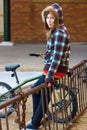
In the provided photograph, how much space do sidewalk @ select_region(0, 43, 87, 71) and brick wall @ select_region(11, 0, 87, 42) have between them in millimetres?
571

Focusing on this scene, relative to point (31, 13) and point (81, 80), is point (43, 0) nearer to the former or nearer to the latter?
point (31, 13)

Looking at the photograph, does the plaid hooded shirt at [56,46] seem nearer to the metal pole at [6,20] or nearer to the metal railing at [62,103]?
the metal railing at [62,103]

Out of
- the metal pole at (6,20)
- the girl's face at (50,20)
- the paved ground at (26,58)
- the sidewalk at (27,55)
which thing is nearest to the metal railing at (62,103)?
the girl's face at (50,20)

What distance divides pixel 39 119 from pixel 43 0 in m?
12.5

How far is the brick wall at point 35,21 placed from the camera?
18469mm

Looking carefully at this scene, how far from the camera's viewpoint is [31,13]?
18562 millimetres

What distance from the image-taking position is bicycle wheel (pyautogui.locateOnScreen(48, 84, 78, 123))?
Result: 6.28m

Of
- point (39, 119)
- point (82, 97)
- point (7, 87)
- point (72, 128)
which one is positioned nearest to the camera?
point (39, 119)

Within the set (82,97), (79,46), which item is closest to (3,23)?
(79,46)

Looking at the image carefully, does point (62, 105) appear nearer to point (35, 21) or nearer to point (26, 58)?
point (26, 58)

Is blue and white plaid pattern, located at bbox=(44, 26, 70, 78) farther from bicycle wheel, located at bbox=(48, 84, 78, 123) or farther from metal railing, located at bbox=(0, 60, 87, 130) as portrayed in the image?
bicycle wheel, located at bbox=(48, 84, 78, 123)

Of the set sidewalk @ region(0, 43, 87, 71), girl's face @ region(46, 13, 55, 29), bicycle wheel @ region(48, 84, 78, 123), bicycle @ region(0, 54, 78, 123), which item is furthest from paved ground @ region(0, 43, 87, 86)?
girl's face @ region(46, 13, 55, 29)

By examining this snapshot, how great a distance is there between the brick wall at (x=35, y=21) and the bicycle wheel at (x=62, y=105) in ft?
38.0

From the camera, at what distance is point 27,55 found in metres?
14.5
